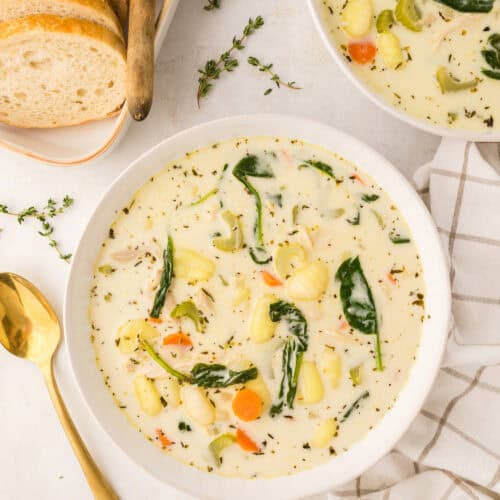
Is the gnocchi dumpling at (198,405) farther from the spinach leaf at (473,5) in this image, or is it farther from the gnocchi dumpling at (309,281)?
the spinach leaf at (473,5)

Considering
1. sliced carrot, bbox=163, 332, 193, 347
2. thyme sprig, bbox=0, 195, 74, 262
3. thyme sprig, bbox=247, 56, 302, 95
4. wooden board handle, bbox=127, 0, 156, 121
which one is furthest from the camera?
thyme sprig, bbox=0, 195, 74, 262

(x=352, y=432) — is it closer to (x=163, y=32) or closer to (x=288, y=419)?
(x=288, y=419)

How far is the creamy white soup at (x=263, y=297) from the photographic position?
2.03 m

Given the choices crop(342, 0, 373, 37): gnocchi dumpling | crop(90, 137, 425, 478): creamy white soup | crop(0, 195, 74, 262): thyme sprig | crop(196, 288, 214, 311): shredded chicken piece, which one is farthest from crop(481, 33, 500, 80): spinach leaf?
crop(0, 195, 74, 262): thyme sprig

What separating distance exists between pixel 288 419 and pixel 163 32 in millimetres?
1229

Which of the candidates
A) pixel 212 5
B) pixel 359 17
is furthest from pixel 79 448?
pixel 359 17

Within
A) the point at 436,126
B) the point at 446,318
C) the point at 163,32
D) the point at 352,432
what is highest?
the point at 163,32

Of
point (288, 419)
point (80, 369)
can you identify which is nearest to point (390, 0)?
point (288, 419)

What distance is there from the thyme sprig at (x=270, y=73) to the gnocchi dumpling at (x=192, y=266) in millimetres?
607

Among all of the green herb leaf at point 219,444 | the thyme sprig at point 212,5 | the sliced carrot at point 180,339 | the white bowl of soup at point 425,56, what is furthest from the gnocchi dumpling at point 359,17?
the green herb leaf at point 219,444

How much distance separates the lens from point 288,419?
2.10 metres

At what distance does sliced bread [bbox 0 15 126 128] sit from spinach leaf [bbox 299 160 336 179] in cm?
63

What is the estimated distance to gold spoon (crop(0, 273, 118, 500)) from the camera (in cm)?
236

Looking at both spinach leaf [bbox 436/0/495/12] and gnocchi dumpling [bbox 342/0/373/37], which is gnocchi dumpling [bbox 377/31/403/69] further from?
spinach leaf [bbox 436/0/495/12]
